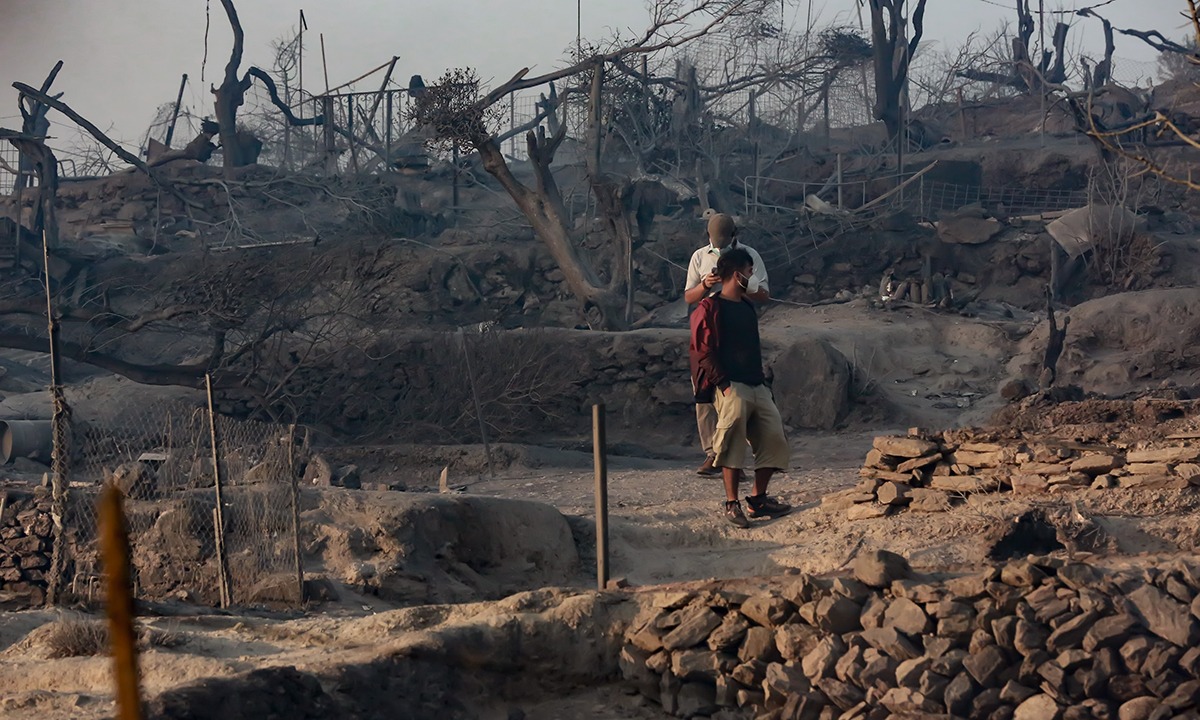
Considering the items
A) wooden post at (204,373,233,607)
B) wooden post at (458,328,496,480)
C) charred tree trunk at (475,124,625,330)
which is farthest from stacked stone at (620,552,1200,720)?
charred tree trunk at (475,124,625,330)

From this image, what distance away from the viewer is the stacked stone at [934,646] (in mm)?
4406

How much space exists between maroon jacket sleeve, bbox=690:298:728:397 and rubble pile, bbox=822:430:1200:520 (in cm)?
92

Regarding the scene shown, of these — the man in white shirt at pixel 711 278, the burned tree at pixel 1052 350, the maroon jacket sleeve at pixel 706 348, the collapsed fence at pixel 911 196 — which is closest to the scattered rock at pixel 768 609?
the maroon jacket sleeve at pixel 706 348

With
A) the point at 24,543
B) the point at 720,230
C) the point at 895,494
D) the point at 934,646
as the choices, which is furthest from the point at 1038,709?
the point at 24,543

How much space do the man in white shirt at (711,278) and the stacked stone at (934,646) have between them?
7.72ft

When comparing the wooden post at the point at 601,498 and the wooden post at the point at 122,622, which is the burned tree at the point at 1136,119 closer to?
the wooden post at the point at 601,498

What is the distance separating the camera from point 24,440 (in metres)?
11.5

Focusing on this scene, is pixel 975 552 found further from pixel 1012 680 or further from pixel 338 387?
pixel 338 387

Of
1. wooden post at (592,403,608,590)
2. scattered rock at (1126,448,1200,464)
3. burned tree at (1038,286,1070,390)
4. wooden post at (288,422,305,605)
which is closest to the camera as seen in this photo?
wooden post at (592,403,608,590)

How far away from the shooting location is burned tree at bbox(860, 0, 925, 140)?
24.7 metres

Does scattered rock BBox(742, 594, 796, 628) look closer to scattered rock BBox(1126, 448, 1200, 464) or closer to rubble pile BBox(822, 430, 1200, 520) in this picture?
rubble pile BBox(822, 430, 1200, 520)

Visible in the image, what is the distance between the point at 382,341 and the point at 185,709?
33.2 feet


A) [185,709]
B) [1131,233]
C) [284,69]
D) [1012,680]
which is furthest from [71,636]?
[284,69]

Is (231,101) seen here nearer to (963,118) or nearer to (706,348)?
(963,118)
